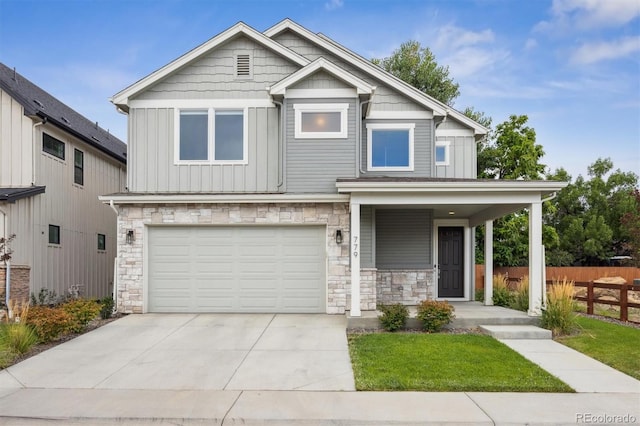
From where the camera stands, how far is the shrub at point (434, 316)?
9.77m

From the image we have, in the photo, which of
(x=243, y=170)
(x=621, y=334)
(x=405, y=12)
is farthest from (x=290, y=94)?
(x=621, y=334)

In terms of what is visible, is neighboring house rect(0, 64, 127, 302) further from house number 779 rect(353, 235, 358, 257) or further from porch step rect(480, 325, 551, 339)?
porch step rect(480, 325, 551, 339)

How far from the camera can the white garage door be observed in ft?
38.6

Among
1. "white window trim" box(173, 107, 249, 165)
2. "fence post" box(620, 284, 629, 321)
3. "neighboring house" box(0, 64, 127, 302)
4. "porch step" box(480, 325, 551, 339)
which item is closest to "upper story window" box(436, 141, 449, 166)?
"fence post" box(620, 284, 629, 321)

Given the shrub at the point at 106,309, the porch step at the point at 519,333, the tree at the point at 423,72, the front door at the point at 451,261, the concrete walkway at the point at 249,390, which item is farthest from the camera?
the tree at the point at 423,72

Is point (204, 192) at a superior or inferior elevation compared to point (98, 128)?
inferior

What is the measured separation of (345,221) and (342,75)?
11.9ft

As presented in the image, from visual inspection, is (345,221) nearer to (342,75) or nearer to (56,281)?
(342,75)

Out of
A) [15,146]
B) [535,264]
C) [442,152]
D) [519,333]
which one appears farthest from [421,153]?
[15,146]

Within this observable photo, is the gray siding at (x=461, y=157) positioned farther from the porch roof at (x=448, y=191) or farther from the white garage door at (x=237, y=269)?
the white garage door at (x=237, y=269)

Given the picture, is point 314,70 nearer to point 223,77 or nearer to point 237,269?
point 223,77

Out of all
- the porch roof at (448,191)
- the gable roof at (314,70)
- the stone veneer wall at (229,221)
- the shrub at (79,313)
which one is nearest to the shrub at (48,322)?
the shrub at (79,313)

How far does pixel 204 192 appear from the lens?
1183 cm

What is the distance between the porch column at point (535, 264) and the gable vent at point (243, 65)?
7.73m
